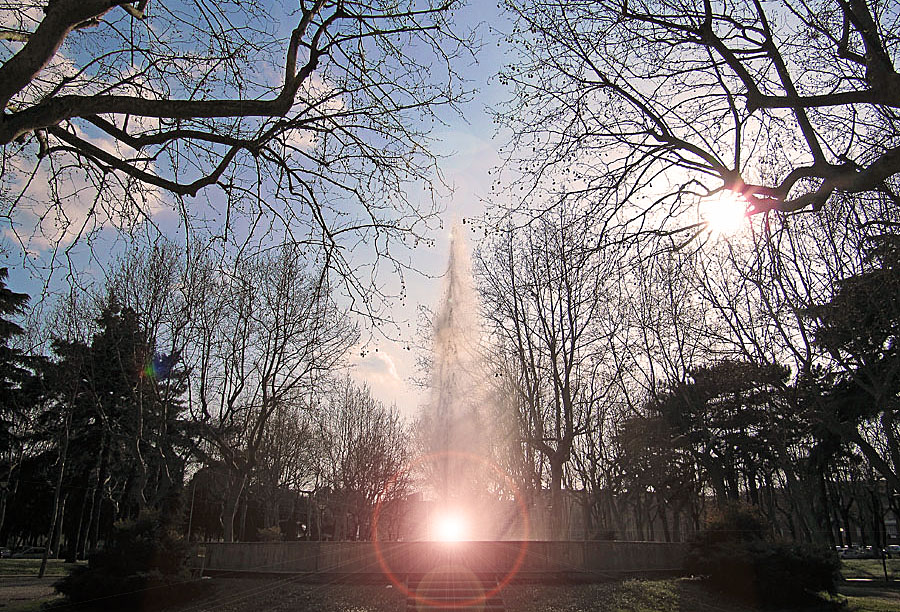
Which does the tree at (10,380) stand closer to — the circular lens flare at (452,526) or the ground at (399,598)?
the ground at (399,598)

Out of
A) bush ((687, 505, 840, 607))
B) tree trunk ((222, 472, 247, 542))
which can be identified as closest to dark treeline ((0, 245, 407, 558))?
tree trunk ((222, 472, 247, 542))

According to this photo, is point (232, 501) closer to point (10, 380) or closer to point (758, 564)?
point (10, 380)

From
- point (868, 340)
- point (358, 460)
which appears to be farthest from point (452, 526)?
point (868, 340)

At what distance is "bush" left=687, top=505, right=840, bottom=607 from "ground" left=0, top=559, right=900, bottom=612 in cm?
61

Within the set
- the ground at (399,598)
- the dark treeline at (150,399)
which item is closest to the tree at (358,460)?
the dark treeline at (150,399)

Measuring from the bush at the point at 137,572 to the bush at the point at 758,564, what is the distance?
46.3 feet

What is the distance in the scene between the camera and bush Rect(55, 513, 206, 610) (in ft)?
45.2

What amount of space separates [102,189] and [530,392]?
2412 centimetres

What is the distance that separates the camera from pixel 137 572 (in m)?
14.3

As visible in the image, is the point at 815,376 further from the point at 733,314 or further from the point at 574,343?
the point at 574,343

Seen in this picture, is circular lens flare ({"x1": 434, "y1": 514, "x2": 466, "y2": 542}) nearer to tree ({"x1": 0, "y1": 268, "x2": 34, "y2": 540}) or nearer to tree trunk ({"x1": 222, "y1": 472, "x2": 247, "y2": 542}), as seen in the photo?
tree trunk ({"x1": 222, "y1": 472, "x2": 247, "y2": 542})

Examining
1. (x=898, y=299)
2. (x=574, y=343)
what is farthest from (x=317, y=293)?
(x=574, y=343)

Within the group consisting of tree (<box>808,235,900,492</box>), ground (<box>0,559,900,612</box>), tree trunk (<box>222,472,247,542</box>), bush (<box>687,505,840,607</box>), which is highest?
tree (<box>808,235,900,492</box>)

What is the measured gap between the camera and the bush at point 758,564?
15.3m
